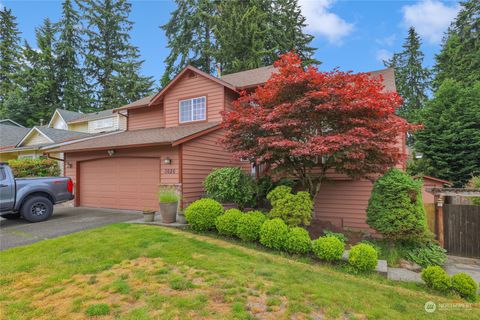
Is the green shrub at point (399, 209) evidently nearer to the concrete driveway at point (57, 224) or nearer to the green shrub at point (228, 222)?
the green shrub at point (228, 222)

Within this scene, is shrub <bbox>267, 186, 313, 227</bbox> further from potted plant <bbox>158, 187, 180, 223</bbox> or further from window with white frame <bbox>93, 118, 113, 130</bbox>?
window with white frame <bbox>93, 118, 113, 130</bbox>

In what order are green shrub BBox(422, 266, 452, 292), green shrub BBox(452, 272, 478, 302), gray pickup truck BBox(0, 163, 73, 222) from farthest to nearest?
gray pickup truck BBox(0, 163, 73, 222), green shrub BBox(422, 266, 452, 292), green shrub BBox(452, 272, 478, 302)

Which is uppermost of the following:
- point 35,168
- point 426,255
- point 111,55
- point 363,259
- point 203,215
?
point 111,55

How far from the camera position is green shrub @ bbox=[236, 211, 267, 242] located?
6.06 m

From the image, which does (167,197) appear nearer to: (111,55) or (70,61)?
Answer: (111,55)

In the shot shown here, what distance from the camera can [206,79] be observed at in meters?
11.4

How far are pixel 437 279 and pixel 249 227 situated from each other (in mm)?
3759

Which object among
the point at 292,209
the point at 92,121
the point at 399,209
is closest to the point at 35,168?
the point at 92,121

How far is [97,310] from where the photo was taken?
3.09 metres

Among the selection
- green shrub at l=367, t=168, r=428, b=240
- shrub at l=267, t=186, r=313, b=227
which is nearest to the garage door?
shrub at l=267, t=186, r=313, b=227

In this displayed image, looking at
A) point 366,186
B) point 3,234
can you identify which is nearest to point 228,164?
point 366,186

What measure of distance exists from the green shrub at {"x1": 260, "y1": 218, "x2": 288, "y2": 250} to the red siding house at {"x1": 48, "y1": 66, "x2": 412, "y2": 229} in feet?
12.5

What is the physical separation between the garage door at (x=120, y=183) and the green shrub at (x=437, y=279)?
819cm

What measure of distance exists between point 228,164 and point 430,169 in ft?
36.7
